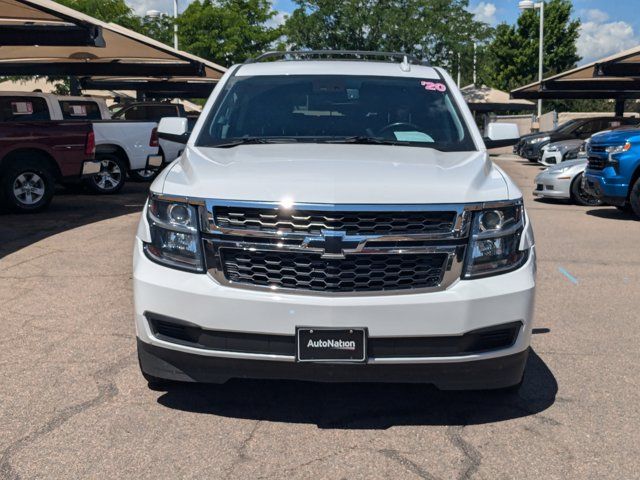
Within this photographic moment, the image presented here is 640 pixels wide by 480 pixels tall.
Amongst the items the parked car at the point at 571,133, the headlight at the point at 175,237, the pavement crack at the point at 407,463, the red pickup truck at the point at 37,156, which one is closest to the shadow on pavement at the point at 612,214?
the red pickup truck at the point at 37,156

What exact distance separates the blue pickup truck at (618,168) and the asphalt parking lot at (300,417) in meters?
5.98

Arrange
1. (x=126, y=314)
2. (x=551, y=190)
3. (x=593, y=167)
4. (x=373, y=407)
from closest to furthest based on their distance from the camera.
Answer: (x=373, y=407) < (x=126, y=314) < (x=593, y=167) < (x=551, y=190)

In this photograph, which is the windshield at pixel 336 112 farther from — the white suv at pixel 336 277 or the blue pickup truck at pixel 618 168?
the blue pickup truck at pixel 618 168

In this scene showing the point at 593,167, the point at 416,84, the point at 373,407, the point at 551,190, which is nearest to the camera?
the point at 373,407

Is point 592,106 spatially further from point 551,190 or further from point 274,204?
point 274,204

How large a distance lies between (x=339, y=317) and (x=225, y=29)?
36947 mm

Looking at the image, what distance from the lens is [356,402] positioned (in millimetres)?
4344

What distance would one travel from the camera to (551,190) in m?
14.8

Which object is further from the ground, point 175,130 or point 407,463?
point 175,130

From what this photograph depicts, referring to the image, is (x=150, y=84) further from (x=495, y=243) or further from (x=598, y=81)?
(x=495, y=243)

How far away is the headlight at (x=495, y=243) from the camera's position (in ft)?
12.2

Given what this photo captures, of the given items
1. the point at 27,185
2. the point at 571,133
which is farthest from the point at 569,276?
the point at 571,133

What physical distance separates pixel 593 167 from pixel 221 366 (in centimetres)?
1006

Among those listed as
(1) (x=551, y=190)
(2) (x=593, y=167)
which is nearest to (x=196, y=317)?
(2) (x=593, y=167)
